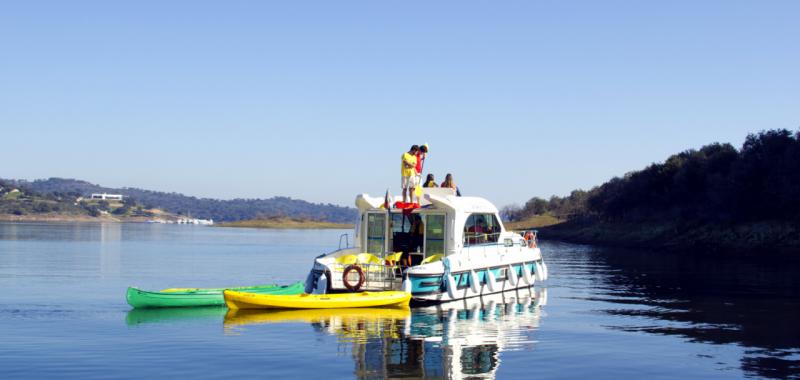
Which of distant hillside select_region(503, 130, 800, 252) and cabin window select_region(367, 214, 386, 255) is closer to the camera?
cabin window select_region(367, 214, 386, 255)

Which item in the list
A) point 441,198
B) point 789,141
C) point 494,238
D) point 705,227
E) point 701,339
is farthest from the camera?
point 705,227

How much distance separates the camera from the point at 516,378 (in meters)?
18.0

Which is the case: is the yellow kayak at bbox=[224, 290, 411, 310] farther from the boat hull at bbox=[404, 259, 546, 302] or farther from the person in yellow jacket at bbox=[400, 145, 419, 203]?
the person in yellow jacket at bbox=[400, 145, 419, 203]

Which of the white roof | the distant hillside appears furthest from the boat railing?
the distant hillside

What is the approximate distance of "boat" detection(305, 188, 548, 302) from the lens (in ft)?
94.9

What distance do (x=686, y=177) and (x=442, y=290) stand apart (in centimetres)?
7323

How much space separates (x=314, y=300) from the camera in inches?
1069

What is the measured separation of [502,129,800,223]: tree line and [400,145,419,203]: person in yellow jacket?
168 ft

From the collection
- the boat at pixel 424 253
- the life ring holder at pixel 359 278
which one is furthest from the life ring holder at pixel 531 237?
the life ring holder at pixel 359 278

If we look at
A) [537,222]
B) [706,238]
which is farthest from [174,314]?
[537,222]

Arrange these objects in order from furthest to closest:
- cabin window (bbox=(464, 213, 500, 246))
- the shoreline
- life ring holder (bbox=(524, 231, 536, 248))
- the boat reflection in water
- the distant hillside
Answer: the distant hillside, the shoreline, life ring holder (bbox=(524, 231, 536, 248)), cabin window (bbox=(464, 213, 500, 246)), the boat reflection in water

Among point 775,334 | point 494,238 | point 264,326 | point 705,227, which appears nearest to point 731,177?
point 705,227

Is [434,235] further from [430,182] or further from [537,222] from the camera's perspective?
[537,222]

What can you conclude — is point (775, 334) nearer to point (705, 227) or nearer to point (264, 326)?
point (264, 326)
